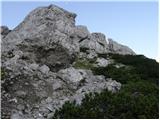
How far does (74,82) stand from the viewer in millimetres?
17984

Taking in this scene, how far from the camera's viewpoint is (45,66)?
63.1 ft

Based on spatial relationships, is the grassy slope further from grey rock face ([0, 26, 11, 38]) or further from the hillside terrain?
grey rock face ([0, 26, 11, 38])

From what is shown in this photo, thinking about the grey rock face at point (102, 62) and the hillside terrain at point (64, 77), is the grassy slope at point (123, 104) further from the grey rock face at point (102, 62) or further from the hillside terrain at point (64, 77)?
the grey rock face at point (102, 62)

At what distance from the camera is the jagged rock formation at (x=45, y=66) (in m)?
15.5

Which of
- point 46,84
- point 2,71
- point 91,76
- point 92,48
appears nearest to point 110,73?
point 91,76

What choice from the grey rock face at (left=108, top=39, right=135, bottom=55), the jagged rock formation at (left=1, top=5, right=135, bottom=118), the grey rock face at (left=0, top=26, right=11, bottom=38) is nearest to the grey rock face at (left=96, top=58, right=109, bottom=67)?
the jagged rock formation at (left=1, top=5, right=135, bottom=118)

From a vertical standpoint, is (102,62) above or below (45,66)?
above

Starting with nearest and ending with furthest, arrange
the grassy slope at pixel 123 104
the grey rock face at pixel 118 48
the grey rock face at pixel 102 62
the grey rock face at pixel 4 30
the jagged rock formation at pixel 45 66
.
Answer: the grassy slope at pixel 123 104, the jagged rock formation at pixel 45 66, the grey rock face at pixel 102 62, the grey rock face at pixel 4 30, the grey rock face at pixel 118 48

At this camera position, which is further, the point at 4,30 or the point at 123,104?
the point at 4,30

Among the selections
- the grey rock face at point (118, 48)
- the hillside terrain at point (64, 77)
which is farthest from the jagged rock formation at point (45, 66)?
the grey rock face at point (118, 48)

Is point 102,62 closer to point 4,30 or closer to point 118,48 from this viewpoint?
point 118,48

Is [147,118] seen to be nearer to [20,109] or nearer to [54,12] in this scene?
[20,109]

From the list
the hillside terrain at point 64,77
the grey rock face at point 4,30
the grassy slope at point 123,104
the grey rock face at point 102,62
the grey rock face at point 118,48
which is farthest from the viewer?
the grey rock face at point 118,48

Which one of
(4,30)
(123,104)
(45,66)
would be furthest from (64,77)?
(4,30)
